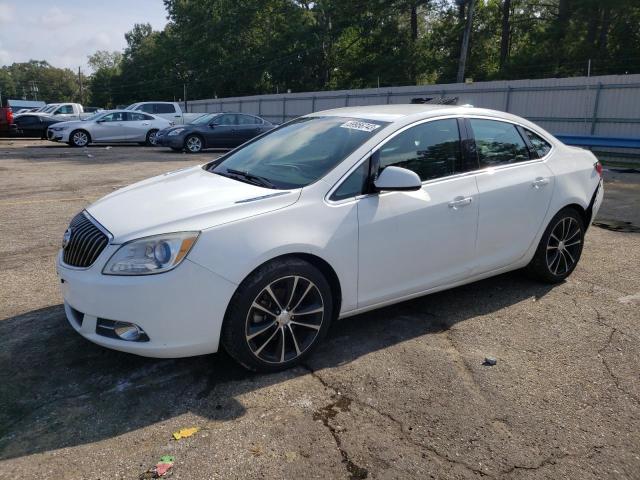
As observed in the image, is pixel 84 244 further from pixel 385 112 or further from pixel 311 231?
pixel 385 112

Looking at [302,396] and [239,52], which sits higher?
[239,52]

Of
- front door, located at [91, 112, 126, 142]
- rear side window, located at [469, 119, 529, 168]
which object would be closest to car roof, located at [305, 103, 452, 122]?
rear side window, located at [469, 119, 529, 168]

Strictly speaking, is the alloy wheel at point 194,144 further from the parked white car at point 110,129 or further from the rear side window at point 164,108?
the rear side window at point 164,108

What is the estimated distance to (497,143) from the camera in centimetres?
450

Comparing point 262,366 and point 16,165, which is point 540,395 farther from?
point 16,165

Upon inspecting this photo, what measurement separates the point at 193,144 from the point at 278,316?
16.0 metres

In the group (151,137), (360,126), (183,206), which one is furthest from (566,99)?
(183,206)

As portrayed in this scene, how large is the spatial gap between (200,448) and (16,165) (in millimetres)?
13515

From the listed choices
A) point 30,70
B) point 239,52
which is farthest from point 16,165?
point 30,70

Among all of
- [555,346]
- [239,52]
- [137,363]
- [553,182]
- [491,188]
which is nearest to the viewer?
[137,363]

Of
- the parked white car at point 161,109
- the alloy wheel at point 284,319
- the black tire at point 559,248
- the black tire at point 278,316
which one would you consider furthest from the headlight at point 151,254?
the parked white car at point 161,109

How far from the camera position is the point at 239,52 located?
5612 centimetres

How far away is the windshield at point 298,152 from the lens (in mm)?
3707

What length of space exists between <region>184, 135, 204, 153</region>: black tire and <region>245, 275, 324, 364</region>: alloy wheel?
622 inches
